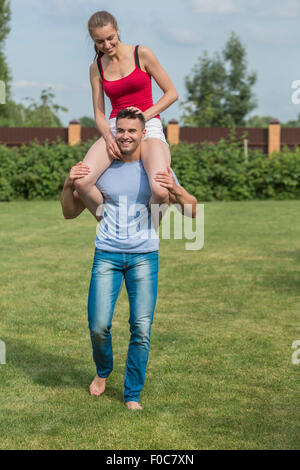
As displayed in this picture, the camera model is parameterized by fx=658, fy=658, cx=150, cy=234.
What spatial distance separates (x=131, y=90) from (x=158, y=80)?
228 millimetres

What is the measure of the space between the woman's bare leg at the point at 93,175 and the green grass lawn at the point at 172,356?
61.0 inches

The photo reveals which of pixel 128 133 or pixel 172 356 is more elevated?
pixel 128 133

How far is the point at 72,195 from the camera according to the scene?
15.3 ft

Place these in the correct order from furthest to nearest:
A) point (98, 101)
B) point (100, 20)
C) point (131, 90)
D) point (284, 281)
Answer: point (284, 281) < point (98, 101) < point (131, 90) < point (100, 20)

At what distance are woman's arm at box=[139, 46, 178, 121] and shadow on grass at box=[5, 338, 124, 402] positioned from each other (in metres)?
2.22

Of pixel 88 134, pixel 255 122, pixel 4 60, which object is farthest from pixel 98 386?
pixel 255 122

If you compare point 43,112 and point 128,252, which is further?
point 43,112

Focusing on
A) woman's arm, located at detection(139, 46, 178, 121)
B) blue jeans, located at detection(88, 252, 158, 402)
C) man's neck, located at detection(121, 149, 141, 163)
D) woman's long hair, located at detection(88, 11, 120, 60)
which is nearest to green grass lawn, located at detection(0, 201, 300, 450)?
blue jeans, located at detection(88, 252, 158, 402)

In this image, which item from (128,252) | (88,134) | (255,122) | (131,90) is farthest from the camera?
(255,122)

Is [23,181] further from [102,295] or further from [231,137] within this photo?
[102,295]

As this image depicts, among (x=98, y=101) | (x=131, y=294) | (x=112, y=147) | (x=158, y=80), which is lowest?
(x=131, y=294)

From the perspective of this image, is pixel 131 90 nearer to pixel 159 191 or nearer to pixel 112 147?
pixel 112 147
